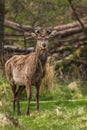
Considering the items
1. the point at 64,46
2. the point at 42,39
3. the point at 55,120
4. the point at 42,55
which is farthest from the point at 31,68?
the point at 64,46

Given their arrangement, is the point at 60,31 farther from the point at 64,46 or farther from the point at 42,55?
the point at 42,55

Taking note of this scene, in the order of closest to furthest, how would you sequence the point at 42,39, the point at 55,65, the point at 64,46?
the point at 42,39 < the point at 55,65 < the point at 64,46

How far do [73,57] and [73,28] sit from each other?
3639 millimetres

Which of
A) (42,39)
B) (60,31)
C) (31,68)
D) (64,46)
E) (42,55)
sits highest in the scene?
(42,39)

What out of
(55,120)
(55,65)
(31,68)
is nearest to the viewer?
(55,120)

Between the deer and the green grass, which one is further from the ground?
the deer

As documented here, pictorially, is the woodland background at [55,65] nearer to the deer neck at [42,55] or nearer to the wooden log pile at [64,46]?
the wooden log pile at [64,46]

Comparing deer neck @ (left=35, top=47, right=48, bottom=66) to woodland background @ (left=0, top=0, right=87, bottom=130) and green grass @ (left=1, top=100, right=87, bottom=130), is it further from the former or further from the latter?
green grass @ (left=1, top=100, right=87, bottom=130)

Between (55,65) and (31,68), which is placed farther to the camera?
(55,65)

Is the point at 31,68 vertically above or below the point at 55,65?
above

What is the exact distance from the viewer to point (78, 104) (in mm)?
17047

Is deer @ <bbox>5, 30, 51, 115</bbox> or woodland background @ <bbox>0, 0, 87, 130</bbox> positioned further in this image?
deer @ <bbox>5, 30, 51, 115</bbox>

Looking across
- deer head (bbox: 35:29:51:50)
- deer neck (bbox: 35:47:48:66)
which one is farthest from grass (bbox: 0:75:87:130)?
deer head (bbox: 35:29:51:50)

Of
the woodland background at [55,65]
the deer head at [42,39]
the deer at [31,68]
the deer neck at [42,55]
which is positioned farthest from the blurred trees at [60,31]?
the deer head at [42,39]
